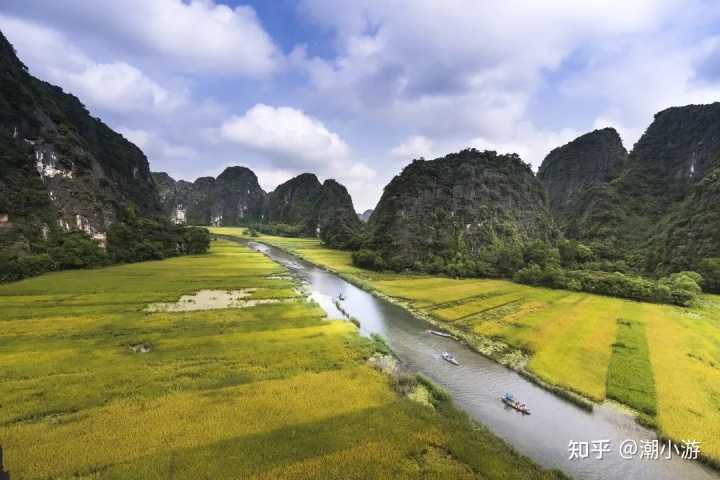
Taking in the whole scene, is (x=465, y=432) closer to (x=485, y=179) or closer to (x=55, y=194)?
(x=55, y=194)

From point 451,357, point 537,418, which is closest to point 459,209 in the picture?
point 451,357

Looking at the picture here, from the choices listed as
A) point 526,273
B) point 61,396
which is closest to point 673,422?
point 61,396

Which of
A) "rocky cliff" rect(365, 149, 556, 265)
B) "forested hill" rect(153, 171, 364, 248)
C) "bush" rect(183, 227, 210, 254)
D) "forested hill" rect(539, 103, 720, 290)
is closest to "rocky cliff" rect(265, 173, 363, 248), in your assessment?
"forested hill" rect(153, 171, 364, 248)

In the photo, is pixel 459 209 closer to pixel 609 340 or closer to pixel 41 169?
pixel 609 340

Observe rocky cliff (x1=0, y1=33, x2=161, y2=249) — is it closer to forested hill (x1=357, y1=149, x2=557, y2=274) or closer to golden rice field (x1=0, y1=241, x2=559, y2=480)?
golden rice field (x1=0, y1=241, x2=559, y2=480)

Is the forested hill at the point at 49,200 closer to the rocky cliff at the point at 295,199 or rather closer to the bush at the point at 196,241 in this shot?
the bush at the point at 196,241

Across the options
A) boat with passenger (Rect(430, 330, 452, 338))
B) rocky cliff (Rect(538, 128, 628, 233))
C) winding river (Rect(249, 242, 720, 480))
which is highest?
rocky cliff (Rect(538, 128, 628, 233))
